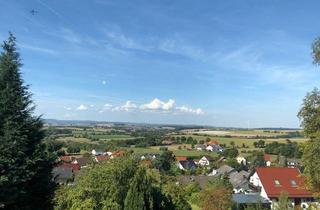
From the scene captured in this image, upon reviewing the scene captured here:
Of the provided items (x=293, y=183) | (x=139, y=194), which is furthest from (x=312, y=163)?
(x=293, y=183)

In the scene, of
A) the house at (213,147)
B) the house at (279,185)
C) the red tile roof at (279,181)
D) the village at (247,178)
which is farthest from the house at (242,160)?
the house at (279,185)

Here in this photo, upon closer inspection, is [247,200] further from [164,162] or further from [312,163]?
[164,162]

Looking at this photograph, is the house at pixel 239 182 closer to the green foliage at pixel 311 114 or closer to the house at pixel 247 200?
the house at pixel 247 200

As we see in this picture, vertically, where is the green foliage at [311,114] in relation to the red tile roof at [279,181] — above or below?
above

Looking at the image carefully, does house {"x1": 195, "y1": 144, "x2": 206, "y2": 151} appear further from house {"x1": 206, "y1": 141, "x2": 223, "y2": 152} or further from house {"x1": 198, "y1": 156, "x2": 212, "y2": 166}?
house {"x1": 198, "y1": 156, "x2": 212, "y2": 166}

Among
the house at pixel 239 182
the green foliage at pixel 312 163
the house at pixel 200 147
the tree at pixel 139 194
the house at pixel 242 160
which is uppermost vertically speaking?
the green foliage at pixel 312 163

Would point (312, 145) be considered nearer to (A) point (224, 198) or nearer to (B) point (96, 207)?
(B) point (96, 207)
